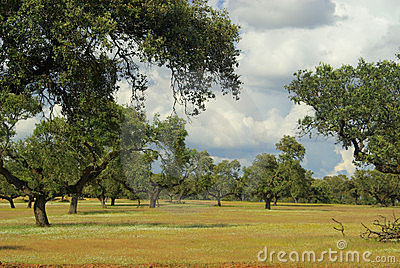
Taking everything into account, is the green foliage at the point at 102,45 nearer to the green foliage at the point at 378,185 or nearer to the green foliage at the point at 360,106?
the green foliage at the point at 360,106

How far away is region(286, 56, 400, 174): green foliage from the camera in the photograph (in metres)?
29.5

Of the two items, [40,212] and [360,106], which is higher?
[360,106]

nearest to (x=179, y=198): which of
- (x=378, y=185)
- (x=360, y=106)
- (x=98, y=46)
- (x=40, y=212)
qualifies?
(x=40, y=212)
